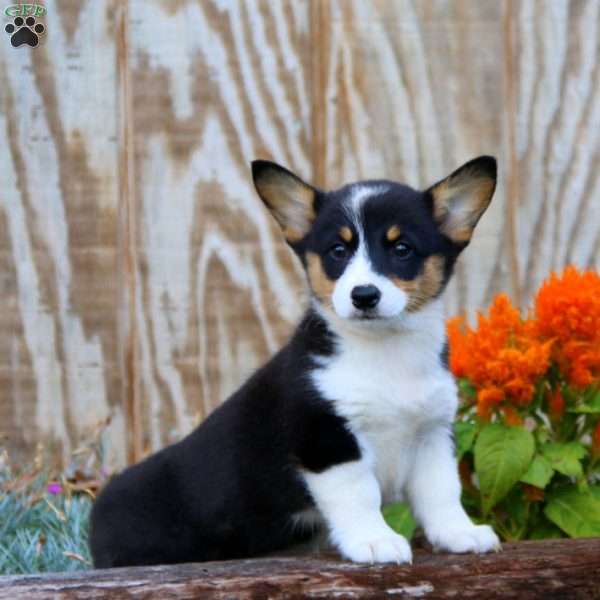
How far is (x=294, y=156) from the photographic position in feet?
16.4

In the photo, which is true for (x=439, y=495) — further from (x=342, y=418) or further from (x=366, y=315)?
(x=366, y=315)

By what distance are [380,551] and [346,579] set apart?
→ 0.12 m

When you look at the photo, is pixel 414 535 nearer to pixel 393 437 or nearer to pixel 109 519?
pixel 393 437

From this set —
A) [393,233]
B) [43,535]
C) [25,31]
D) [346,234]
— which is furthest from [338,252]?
[25,31]

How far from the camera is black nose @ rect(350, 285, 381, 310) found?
3.23 m

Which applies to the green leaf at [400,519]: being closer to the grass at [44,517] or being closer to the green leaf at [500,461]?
the green leaf at [500,461]

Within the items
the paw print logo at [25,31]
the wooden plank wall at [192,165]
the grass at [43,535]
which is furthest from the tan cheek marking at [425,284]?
the paw print logo at [25,31]

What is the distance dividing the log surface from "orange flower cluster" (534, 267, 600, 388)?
702mm

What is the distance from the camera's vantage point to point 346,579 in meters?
3.10

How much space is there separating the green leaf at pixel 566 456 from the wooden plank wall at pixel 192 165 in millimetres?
1254

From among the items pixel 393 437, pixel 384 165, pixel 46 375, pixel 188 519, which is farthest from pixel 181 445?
pixel 384 165

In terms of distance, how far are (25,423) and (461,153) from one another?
208 centimetres

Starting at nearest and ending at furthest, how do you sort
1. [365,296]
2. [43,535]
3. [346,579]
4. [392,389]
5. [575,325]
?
[346,579] → [365,296] → [392,389] → [575,325] → [43,535]

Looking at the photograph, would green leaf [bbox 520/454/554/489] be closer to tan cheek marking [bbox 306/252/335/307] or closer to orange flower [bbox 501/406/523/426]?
orange flower [bbox 501/406/523/426]
